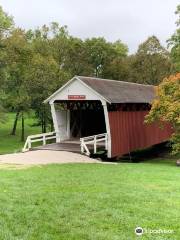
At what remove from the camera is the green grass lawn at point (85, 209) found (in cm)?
578

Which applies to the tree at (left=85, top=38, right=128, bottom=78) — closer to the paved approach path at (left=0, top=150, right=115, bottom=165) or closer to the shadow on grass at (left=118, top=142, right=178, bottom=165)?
the shadow on grass at (left=118, top=142, right=178, bottom=165)

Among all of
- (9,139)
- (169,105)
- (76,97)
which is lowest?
(9,139)

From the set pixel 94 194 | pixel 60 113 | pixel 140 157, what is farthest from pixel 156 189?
pixel 140 157

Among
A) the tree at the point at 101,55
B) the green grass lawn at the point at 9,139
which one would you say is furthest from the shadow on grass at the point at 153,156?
the tree at the point at 101,55

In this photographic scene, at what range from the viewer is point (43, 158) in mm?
18312

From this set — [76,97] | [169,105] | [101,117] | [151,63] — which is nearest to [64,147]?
[76,97]

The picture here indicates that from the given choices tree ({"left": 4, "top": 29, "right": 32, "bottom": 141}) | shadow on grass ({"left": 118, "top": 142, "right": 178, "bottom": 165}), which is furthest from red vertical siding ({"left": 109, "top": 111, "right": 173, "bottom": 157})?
tree ({"left": 4, "top": 29, "right": 32, "bottom": 141})

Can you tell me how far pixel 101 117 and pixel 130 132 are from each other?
3765 millimetres

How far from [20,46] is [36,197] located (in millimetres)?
27279

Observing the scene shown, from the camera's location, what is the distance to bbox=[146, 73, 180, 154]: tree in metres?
20.3

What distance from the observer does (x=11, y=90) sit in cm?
3462

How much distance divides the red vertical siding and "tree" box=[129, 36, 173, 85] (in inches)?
714

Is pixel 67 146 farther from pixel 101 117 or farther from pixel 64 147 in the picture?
pixel 101 117

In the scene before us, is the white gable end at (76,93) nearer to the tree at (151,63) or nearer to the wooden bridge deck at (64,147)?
the wooden bridge deck at (64,147)
